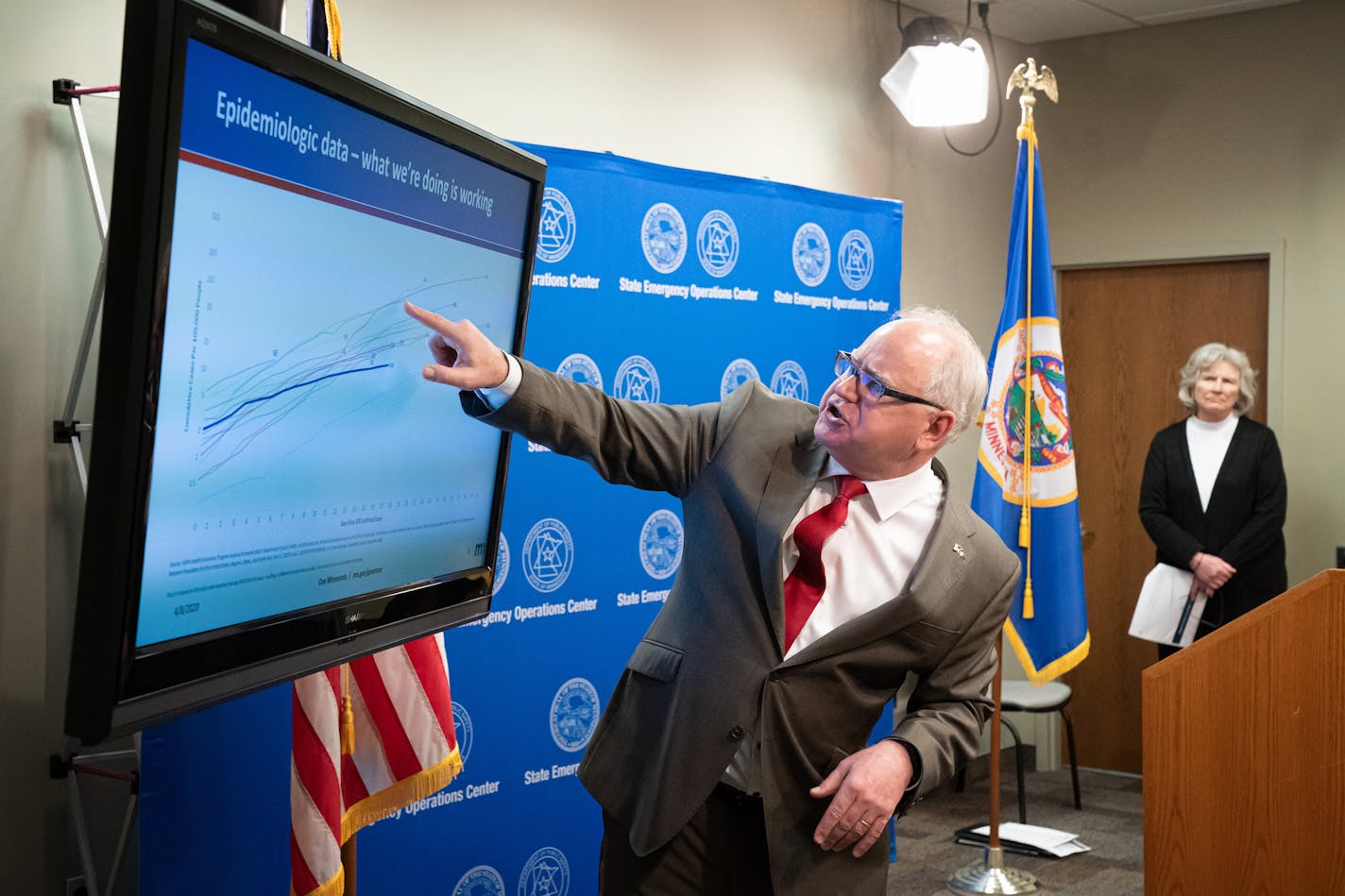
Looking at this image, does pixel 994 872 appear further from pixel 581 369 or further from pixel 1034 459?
pixel 581 369

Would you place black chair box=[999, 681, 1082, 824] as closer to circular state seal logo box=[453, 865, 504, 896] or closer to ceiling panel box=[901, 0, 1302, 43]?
circular state seal logo box=[453, 865, 504, 896]


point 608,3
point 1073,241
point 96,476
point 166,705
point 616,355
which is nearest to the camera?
point 96,476

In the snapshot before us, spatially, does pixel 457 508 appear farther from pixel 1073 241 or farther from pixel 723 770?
pixel 1073 241

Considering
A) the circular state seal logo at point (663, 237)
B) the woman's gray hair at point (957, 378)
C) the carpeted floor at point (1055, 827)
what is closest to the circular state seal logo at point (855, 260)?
the circular state seal logo at point (663, 237)

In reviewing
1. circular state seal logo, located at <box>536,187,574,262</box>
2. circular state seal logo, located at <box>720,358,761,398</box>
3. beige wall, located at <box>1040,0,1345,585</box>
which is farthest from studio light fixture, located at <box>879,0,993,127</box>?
circular state seal logo, located at <box>536,187,574,262</box>

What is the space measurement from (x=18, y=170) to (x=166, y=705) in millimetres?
1817

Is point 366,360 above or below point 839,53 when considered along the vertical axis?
below

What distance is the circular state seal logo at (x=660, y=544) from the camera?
3740 millimetres

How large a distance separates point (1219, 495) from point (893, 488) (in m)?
3.40

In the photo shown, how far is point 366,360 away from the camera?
1.55 meters

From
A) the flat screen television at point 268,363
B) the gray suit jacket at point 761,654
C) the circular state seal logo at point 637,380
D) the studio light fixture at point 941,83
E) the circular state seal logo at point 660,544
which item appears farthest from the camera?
the studio light fixture at point 941,83

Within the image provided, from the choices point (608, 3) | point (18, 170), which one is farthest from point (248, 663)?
point (608, 3)

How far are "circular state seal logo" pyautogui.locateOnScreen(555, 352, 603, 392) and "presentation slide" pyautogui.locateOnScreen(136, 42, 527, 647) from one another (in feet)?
5.28

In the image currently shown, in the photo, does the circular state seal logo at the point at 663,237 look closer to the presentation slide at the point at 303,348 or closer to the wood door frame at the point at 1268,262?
the presentation slide at the point at 303,348
